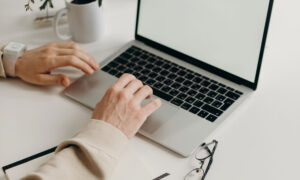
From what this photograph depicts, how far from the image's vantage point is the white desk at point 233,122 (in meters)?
0.91

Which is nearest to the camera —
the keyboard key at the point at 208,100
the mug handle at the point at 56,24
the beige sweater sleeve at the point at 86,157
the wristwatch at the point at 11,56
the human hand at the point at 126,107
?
the beige sweater sleeve at the point at 86,157

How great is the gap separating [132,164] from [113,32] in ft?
1.89

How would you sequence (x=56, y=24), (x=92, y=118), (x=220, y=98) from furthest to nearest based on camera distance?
(x=56, y=24)
(x=220, y=98)
(x=92, y=118)

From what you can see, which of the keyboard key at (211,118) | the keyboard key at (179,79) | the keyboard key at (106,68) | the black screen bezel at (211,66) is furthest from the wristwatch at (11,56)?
the keyboard key at (211,118)

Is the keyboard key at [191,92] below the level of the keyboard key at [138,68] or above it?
above

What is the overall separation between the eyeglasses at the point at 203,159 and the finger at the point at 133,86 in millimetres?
215

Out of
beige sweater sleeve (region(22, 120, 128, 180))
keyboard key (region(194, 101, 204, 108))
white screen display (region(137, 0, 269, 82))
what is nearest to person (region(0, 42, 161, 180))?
beige sweater sleeve (region(22, 120, 128, 180))

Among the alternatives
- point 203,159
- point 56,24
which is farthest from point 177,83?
point 56,24

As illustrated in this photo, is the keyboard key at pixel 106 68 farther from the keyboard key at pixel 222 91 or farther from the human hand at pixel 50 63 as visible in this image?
the keyboard key at pixel 222 91

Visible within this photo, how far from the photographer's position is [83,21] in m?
1.25

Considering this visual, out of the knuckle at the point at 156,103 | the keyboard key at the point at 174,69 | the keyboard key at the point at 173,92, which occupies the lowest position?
the keyboard key at the point at 173,92

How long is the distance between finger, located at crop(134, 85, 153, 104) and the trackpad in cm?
5

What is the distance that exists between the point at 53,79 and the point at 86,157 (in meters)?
0.33

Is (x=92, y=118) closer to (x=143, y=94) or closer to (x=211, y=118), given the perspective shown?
(x=143, y=94)
